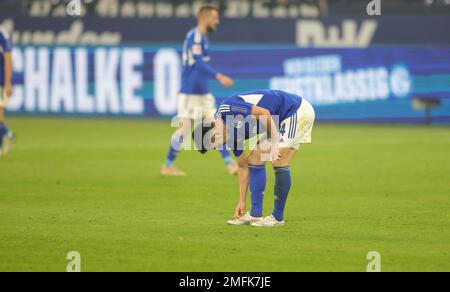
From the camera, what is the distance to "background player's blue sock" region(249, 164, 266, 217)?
36.2ft

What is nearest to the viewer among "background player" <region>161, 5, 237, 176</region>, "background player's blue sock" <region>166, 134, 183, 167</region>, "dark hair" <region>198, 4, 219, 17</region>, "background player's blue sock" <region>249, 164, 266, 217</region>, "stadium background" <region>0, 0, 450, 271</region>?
"stadium background" <region>0, 0, 450, 271</region>

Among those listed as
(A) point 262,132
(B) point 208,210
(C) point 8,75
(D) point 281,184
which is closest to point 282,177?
(D) point 281,184

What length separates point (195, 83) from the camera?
1647 centimetres

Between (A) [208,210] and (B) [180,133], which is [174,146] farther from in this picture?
(A) [208,210]

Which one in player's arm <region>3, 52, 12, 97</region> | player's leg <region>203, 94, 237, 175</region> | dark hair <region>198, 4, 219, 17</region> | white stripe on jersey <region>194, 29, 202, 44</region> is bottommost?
player's leg <region>203, 94, 237, 175</region>

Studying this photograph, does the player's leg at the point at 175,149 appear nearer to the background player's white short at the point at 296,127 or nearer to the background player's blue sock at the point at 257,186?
the background player's blue sock at the point at 257,186

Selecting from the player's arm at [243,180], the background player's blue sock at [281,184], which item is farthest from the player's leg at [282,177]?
the player's arm at [243,180]

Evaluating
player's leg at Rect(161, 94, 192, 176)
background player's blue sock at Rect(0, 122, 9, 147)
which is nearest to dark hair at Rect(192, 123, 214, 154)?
player's leg at Rect(161, 94, 192, 176)

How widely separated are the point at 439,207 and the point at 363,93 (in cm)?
1257

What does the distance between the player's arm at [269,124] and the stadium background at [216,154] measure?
86cm

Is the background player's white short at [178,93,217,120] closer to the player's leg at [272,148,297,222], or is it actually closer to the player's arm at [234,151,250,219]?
the player's arm at [234,151,250,219]

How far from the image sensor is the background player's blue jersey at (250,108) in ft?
35.2

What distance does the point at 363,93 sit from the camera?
81.3ft

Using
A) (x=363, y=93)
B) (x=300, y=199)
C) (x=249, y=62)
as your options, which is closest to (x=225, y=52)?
(x=249, y=62)
